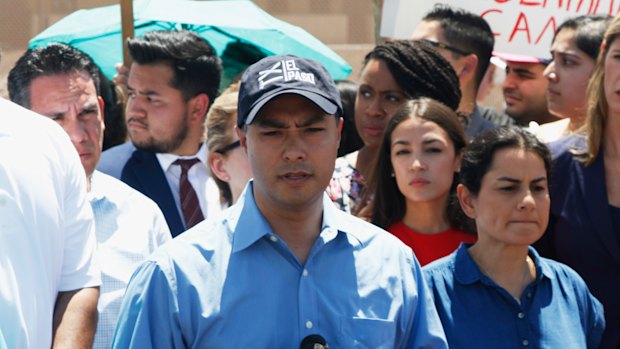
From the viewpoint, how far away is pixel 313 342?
2646 mm

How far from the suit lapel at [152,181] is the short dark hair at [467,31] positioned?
1.92 m

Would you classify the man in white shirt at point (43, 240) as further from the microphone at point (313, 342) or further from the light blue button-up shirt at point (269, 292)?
the microphone at point (313, 342)

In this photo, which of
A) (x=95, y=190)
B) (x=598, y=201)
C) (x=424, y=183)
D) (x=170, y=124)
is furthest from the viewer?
(x=170, y=124)

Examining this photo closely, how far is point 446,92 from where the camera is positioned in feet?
16.1

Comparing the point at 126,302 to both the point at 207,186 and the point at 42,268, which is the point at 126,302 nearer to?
the point at 42,268

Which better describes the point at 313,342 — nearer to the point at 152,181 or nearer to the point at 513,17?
the point at 152,181

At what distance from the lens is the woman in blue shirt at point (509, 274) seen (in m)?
3.63

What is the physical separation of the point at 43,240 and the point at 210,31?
4.24 m

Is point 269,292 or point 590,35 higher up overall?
point 590,35

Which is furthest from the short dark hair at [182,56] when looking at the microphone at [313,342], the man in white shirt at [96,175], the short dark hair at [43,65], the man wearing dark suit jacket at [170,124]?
the microphone at [313,342]

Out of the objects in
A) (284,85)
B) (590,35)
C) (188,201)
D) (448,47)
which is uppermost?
(284,85)

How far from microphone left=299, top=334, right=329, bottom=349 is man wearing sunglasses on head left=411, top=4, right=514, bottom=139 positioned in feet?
10.7

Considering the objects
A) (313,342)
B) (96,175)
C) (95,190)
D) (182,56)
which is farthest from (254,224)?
(182,56)

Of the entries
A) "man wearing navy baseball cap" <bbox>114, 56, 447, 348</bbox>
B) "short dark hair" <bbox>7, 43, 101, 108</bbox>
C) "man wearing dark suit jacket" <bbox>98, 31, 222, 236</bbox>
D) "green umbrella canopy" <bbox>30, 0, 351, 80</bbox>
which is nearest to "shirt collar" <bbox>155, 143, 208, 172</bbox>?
"man wearing dark suit jacket" <bbox>98, 31, 222, 236</bbox>
